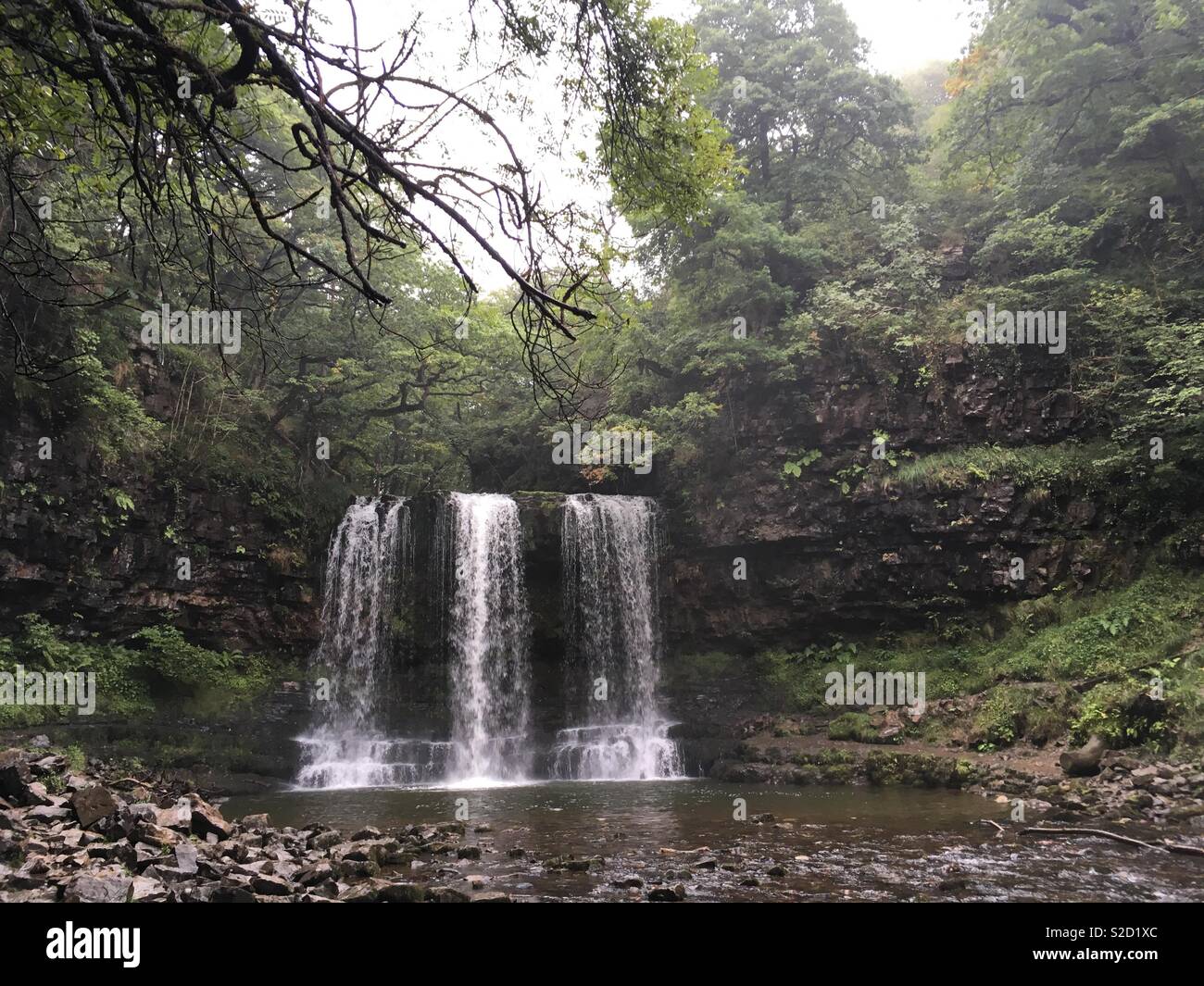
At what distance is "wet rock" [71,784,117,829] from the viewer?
20.7 feet

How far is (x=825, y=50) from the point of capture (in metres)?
20.1

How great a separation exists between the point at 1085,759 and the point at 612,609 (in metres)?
9.77

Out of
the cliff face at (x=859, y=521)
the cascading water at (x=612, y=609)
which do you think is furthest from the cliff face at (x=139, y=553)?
the cliff face at (x=859, y=521)

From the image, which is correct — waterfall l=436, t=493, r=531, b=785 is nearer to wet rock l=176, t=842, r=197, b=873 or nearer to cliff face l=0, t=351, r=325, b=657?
cliff face l=0, t=351, r=325, b=657

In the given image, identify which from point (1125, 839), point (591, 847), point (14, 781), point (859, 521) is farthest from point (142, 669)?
point (1125, 839)

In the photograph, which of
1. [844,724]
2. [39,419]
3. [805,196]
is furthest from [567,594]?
[805,196]

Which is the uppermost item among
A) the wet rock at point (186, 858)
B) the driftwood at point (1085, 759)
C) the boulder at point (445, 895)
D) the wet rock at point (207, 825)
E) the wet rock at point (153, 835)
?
the wet rock at point (186, 858)

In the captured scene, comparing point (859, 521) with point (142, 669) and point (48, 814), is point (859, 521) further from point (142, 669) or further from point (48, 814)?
point (142, 669)

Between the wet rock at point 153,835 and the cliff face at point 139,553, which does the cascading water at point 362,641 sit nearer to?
the cliff face at point 139,553

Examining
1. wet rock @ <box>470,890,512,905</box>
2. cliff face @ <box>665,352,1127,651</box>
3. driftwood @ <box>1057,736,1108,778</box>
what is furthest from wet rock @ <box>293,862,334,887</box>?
cliff face @ <box>665,352,1127,651</box>

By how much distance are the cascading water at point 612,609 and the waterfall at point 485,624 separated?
123 cm

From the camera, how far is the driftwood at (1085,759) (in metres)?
9.64
